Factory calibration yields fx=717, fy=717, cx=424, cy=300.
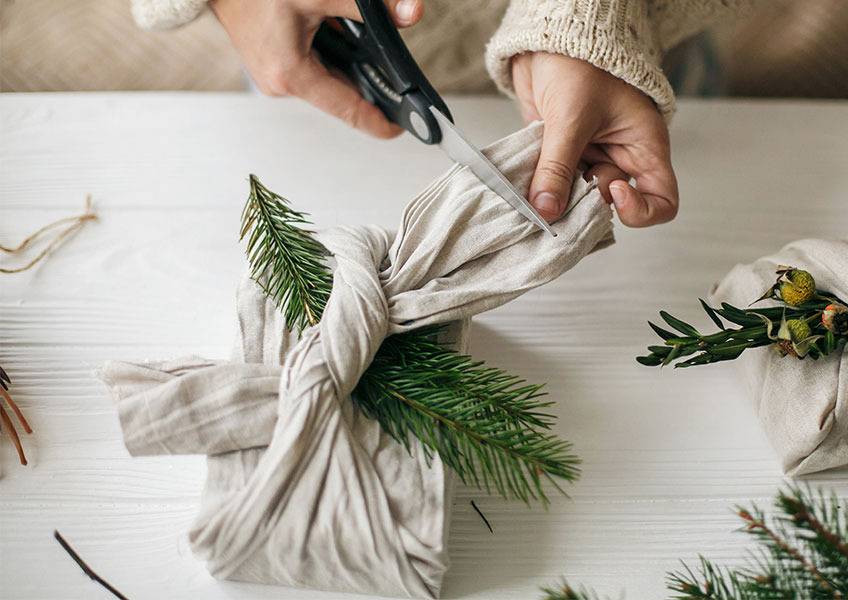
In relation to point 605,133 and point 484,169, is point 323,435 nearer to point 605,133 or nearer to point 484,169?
point 484,169

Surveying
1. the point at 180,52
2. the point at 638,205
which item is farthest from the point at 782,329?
the point at 180,52

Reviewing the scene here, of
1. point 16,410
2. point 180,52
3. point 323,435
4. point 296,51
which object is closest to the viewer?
point 323,435

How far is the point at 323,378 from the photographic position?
0.45 meters

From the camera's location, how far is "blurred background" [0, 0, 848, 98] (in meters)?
1.08

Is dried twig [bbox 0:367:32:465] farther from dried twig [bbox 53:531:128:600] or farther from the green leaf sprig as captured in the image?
the green leaf sprig

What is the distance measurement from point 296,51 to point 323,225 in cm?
17

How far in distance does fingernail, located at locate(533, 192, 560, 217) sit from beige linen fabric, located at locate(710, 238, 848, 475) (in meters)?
0.19

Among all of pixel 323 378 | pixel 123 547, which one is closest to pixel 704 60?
pixel 323 378

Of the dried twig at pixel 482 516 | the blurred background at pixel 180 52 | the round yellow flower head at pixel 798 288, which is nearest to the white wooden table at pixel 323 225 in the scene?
the dried twig at pixel 482 516

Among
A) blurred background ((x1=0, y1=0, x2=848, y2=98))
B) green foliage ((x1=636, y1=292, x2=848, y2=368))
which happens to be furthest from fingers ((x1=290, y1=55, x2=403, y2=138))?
blurred background ((x1=0, y1=0, x2=848, y2=98))

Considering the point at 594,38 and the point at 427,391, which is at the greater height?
the point at 594,38

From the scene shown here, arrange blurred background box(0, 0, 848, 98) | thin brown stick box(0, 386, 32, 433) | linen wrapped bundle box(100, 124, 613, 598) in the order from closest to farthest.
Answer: linen wrapped bundle box(100, 124, 613, 598) < thin brown stick box(0, 386, 32, 433) < blurred background box(0, 0, 848, 98)

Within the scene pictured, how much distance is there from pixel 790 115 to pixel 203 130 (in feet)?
2.17

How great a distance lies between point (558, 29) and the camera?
60cm
